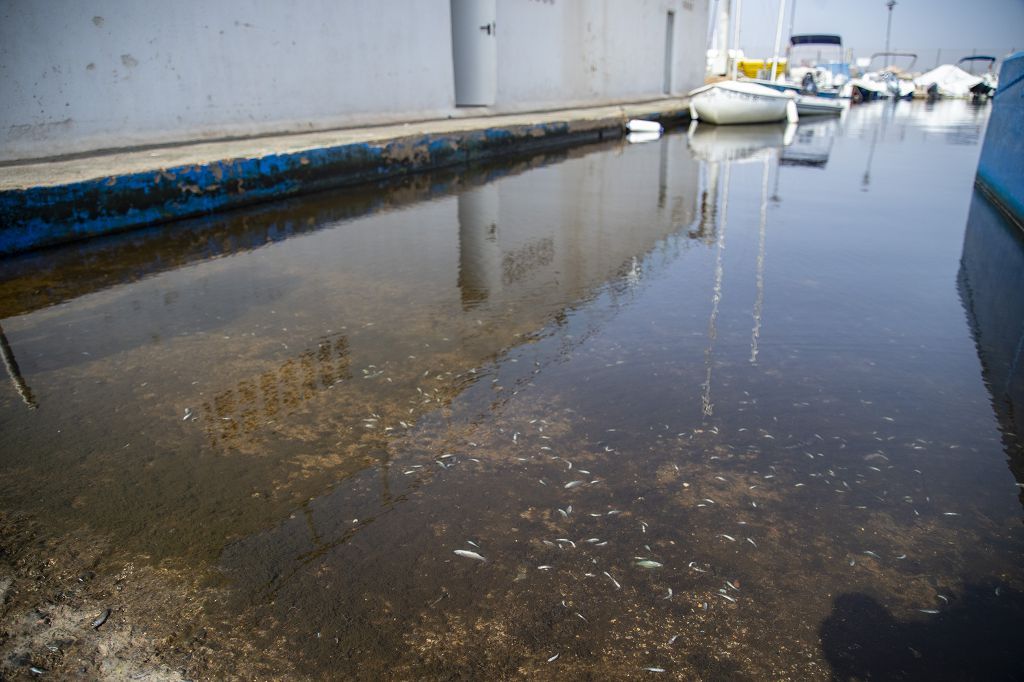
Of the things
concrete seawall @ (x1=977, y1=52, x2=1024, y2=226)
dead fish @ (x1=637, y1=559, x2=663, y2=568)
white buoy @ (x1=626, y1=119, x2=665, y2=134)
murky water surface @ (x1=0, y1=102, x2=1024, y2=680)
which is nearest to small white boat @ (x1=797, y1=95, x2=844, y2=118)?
white buoy @ (x1=626, y1=119, x2=665, y2=134)

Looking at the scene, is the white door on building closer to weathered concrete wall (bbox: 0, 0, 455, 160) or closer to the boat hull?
weathered concrete wall (bbox: 0, 0, 455, 160)

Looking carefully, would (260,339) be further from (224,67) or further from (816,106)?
(816,106)

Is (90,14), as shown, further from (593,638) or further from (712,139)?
(712,139)

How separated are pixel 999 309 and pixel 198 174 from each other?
670cm

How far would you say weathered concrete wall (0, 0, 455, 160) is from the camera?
7.18 m

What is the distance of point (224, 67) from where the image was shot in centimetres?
915

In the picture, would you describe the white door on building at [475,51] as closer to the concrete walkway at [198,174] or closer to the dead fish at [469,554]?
the concrete walkway at [198,174]

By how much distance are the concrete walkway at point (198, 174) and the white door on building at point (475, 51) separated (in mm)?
4255

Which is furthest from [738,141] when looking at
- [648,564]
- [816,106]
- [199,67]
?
[648,564]

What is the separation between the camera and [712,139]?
50.3 ft

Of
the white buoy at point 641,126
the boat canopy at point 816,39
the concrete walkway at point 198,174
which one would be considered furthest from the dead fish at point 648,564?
the boat canopy at point 816,39

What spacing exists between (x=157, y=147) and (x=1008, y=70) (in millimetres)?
10852

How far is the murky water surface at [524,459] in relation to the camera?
176 cm

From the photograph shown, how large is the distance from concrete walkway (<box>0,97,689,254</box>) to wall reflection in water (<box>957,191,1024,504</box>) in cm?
644
